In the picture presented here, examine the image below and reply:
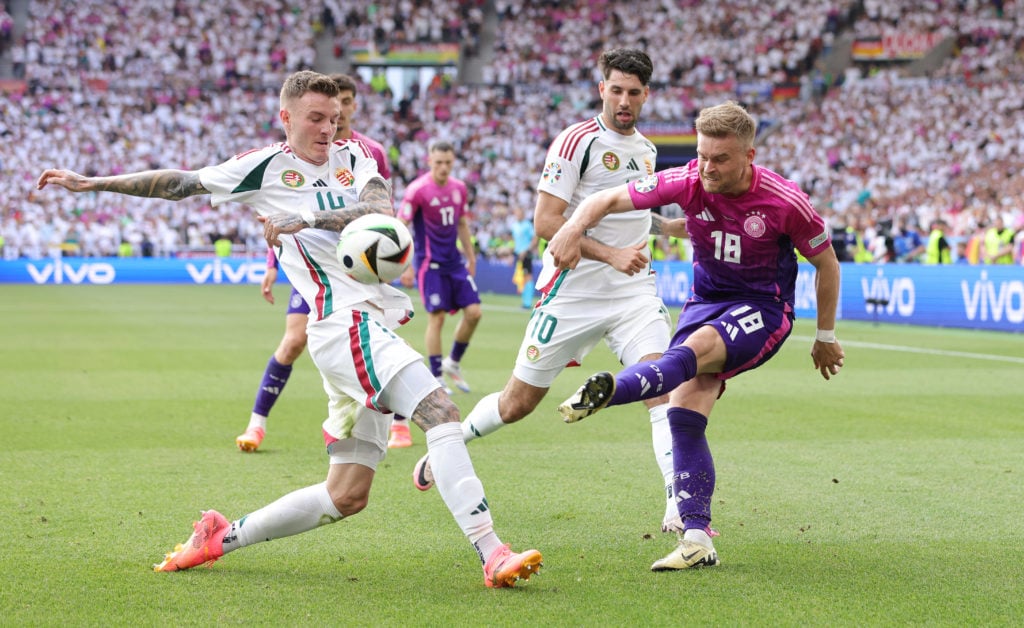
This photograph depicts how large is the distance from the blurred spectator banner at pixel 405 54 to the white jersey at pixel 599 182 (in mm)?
40989

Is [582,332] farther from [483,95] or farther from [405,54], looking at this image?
[405,54]

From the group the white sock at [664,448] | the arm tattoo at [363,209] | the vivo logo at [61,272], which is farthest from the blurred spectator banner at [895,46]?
the arm tattoo at [363,209]

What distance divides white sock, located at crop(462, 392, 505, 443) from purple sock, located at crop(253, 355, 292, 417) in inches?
94.9

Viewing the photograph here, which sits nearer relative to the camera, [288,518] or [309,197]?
[288,518]

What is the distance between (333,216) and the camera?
4848 mm

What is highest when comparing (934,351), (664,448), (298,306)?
(298,306)

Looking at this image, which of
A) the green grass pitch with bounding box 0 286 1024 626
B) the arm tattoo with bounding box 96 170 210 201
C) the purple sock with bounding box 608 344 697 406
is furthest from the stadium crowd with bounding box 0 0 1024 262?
the arm tattoo with bounding box 96 170 210 201

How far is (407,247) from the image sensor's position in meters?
4.66

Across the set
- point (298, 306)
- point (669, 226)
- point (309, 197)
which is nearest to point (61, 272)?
point (298, 306)

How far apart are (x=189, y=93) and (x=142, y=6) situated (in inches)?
206

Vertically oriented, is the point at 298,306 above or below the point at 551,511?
above

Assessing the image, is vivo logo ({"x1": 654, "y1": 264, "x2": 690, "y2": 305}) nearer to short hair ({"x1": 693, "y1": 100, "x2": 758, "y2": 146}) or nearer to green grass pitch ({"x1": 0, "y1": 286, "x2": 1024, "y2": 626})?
green grass pitch ({"x1": 0, "y1": 286, "x2": 1024, "y2": 626})

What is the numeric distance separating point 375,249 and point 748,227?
5.45 ft

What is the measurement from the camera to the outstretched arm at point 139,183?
16.1 feet
